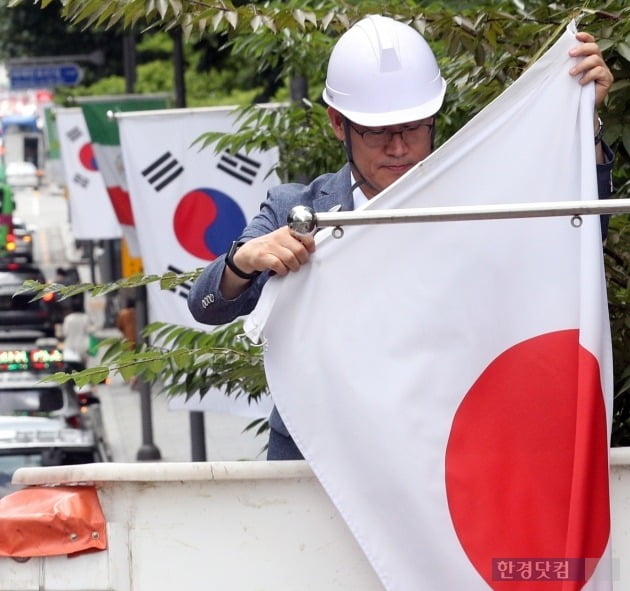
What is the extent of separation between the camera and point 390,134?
141 inches

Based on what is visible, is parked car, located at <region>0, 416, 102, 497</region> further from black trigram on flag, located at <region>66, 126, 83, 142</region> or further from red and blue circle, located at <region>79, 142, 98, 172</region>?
black trigram on flag, located at <region>66, 126, 83, 142</region>

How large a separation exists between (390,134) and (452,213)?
793 mm

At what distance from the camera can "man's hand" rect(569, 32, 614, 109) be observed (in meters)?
3.35

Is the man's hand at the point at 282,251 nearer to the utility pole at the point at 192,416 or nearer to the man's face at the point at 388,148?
the man's face at the point at 388,148

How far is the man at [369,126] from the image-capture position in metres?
3.40

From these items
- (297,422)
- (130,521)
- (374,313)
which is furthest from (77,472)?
(374,313)

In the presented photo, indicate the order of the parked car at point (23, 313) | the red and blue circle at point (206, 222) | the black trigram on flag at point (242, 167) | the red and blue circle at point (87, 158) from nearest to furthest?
the black trigram on flag at point (242, 167) → the red and blue circle at point (206, 222) → the red and blue circle at point (87, 158) → the parked car at point (23, 313)

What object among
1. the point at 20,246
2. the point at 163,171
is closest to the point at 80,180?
the point at 163,171

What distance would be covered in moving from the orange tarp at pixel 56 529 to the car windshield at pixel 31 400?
938 cm

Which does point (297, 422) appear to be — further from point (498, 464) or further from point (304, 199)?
point (304, 199)

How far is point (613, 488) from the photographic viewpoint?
303 cm

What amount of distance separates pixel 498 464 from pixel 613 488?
0.80 ft

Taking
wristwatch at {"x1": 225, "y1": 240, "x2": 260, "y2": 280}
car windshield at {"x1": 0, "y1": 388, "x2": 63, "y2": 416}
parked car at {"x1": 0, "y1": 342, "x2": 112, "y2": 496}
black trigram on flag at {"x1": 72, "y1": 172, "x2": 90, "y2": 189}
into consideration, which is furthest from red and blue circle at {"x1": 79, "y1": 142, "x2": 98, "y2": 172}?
wristwatch at {"x1": 225, "y1": 240, "x2": 260, "y2": 280}

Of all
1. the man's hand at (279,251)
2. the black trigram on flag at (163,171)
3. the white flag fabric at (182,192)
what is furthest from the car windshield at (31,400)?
the man's hand at (279,251)
